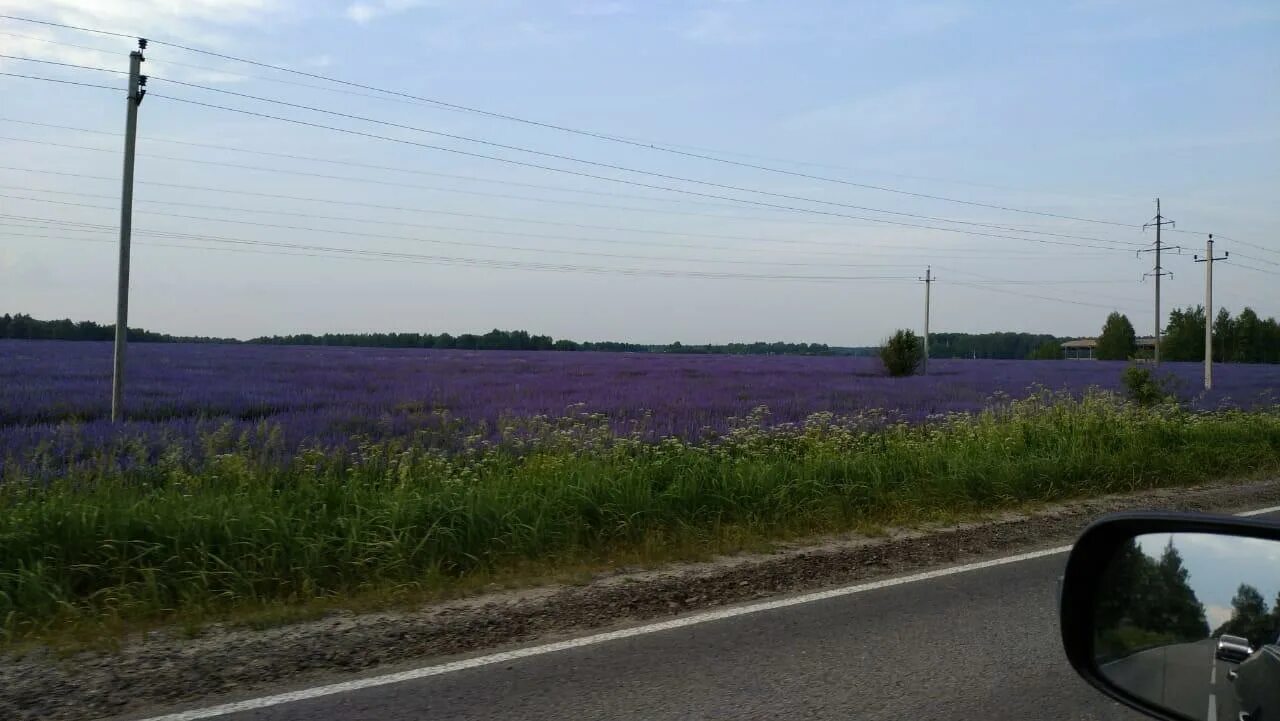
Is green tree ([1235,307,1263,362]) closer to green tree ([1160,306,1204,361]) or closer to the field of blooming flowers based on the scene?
green tree ([1160,306,1204,361])

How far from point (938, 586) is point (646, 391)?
14946 millimetres

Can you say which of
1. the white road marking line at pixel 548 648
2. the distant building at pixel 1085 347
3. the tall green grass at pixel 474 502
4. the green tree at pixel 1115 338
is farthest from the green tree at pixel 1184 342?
the white road marking line at pixel 548 648

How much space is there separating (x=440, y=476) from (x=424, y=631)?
11.4 feet

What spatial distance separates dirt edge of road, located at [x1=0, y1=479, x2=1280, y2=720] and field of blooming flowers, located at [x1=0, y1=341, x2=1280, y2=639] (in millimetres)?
568

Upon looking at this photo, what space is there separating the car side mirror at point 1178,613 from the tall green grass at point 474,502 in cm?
455

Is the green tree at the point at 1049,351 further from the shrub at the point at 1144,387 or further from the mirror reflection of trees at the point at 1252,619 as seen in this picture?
the mirror reflection of trees at the point at 1252,619

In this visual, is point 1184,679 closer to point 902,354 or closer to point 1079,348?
point 902,354

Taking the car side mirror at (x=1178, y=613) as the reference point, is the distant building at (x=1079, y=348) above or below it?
above

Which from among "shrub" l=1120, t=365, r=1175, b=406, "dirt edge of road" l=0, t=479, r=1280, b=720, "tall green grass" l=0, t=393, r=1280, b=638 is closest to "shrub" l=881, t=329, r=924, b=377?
"shrub" l=1120, t=365, r=1175, b=406

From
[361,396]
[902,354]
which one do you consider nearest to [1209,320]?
[902,354]

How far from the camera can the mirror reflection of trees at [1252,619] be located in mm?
1756

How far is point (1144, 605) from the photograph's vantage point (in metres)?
2.16

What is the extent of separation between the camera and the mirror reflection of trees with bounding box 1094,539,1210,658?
1979mm

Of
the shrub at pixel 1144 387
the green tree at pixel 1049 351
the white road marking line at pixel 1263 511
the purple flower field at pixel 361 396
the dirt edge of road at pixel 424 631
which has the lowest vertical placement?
the dirt edge of road at pixel 424 631
